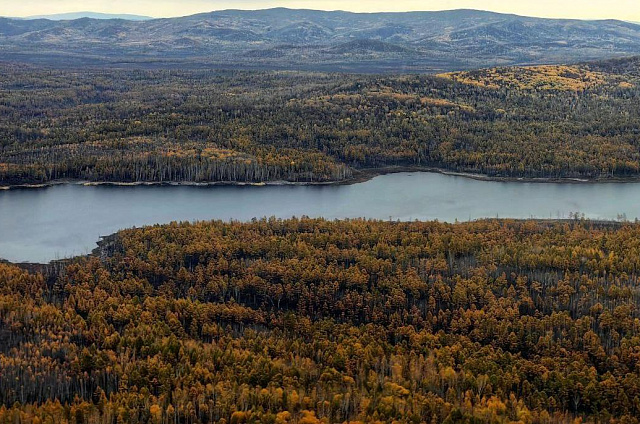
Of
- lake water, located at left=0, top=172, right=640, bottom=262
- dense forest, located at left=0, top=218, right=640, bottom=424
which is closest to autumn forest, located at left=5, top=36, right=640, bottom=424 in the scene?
dense forest, located at left=0, top=218, right=640, bottom=424

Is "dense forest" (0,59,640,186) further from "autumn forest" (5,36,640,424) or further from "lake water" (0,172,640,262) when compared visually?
"lake water" (0,172,640,262)

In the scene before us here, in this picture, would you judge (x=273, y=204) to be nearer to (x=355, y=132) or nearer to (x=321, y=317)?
(x=321, y=317)

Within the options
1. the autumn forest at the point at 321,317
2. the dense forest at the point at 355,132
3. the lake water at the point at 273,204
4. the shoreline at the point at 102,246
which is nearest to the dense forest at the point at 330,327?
the autumn forest at the point at 321,317

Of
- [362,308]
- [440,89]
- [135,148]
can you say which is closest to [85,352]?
[362,308]

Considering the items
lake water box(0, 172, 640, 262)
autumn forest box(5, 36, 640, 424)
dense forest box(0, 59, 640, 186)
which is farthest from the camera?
dense forest box(0, 59, 640, 186)

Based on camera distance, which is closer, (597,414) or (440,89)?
(597,414)

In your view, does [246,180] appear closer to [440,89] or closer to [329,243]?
[329,243]
